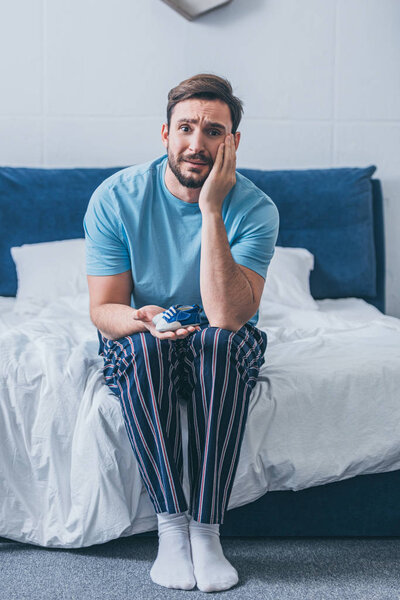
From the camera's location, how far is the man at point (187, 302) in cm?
144

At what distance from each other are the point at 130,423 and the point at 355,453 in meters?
0.57

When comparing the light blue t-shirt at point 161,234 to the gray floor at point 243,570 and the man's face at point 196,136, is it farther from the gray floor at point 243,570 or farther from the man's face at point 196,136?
the gray floor at point 243,570

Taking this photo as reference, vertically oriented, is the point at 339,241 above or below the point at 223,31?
below

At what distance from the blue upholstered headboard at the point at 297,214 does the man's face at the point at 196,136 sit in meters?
1.00

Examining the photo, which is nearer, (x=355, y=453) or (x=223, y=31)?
(x=355, y=453)

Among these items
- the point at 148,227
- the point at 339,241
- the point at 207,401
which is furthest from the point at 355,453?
the point at 339,241

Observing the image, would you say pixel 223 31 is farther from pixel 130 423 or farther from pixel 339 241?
pixel 130 423

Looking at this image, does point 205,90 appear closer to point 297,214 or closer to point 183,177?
point 183,177

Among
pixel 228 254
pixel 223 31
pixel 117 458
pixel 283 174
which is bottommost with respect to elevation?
pixel 117 458

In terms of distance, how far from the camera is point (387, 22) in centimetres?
292

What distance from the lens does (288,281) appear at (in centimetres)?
250

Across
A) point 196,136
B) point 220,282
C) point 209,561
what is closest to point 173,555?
point 209,561

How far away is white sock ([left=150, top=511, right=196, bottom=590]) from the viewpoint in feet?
4.60

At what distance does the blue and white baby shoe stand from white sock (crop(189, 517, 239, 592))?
450 millimetres
